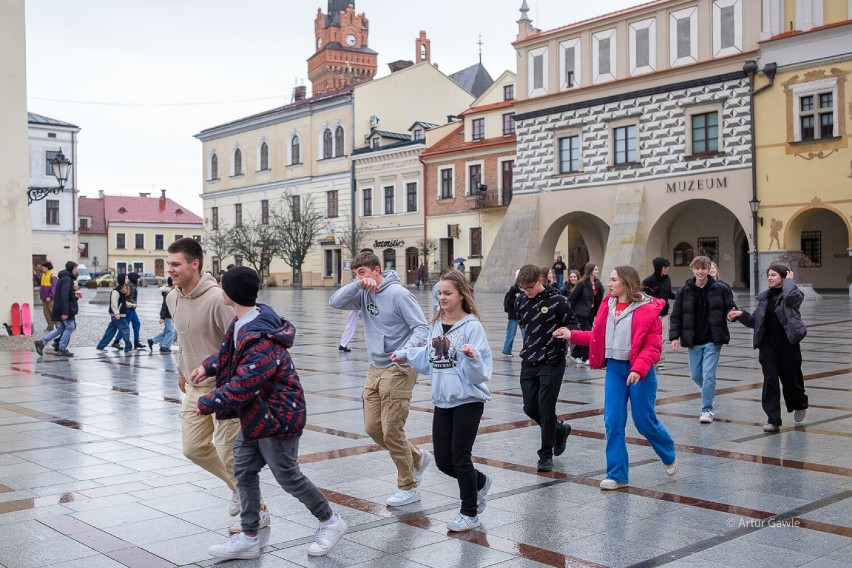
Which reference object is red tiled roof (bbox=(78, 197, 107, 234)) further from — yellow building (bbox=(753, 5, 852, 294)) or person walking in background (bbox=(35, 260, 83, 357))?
person walking in background (bbox=(35, 260, 83, 357))

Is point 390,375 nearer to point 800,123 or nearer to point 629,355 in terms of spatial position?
point 629,355

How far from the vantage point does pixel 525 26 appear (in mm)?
43188

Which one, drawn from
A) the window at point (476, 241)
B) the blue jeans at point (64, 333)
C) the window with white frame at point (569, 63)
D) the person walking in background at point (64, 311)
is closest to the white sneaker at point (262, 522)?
the person walking in background at point (64, 311)

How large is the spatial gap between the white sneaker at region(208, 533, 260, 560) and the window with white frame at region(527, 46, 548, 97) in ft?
126

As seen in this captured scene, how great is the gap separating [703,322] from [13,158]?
51.9ft

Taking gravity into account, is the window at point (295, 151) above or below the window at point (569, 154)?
above

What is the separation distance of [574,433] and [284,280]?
56.2 metres

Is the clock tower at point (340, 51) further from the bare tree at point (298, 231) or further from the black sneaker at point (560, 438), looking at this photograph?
the black sneaker at point (560, 438)

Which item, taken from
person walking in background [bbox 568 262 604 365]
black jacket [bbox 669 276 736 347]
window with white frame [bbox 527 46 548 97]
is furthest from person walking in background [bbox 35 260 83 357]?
window with white frame [bbox 527 46 548 97]

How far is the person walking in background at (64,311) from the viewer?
56.8 ft

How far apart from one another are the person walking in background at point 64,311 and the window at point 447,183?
3501 cm

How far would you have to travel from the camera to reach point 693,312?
32.2 feet

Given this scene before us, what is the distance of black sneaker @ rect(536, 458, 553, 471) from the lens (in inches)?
290

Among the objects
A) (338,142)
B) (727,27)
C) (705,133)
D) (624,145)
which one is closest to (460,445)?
(705,133)
